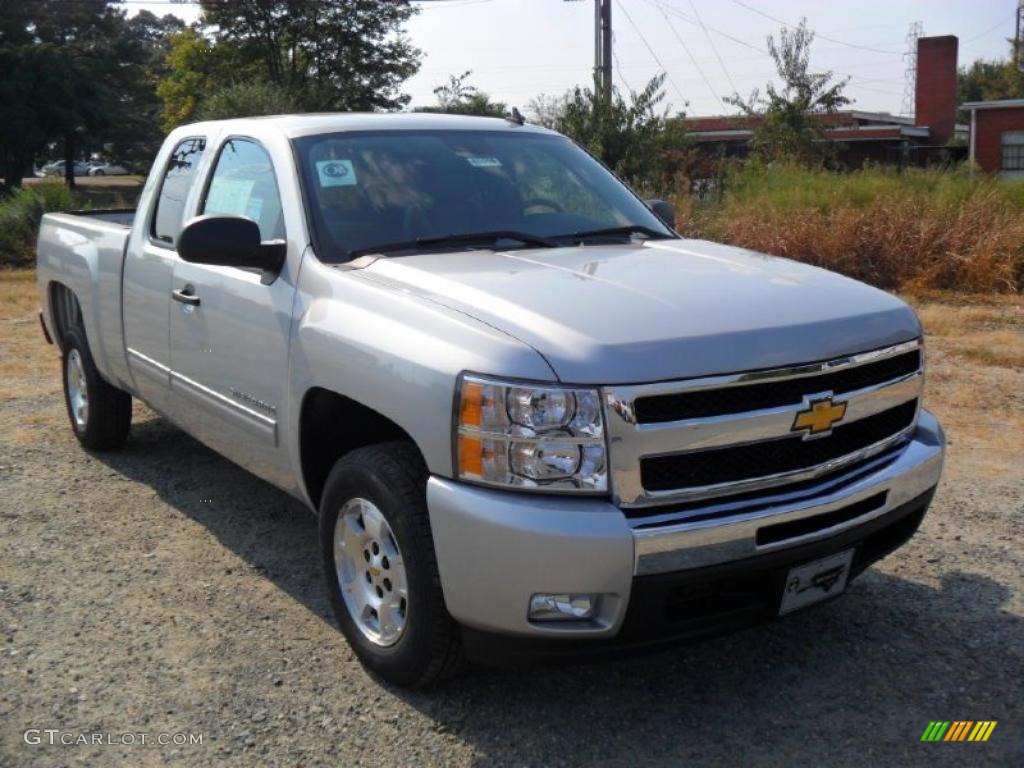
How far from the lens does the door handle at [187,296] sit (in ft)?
14.8

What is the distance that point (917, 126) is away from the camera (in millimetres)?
43438

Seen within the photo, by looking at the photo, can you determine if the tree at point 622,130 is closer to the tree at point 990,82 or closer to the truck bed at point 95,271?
the truck bed at point 95,271

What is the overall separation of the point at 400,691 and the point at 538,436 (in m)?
1.13

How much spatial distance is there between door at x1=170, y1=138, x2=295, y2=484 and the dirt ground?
58cm

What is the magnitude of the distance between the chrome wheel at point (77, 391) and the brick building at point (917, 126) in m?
32.6

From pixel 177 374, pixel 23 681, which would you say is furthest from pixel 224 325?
pixel 23 681

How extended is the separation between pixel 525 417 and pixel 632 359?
0.33 meters

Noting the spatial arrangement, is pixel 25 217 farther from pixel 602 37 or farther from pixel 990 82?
pixel 990 82

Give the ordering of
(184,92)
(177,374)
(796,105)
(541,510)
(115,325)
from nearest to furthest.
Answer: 1. (541,510)
2. (177,374)
3. (115,325)
4. (796,105)
5. (184,92)

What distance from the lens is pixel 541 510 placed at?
288 cm

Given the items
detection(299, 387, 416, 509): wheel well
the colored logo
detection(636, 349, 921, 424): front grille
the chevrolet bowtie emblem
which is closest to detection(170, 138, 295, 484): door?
detection(299, 387, 416, 509): wheel well

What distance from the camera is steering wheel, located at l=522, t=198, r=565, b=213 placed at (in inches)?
175

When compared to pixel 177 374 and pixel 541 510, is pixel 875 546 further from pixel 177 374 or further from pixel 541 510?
pixel 177 374

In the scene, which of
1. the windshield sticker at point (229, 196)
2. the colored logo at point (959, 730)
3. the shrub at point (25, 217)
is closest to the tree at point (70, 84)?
the shrub at point (25, 217)
